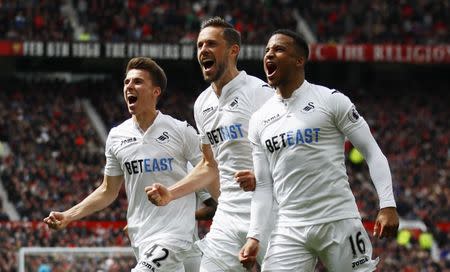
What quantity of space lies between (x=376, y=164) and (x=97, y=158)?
75.1 ft

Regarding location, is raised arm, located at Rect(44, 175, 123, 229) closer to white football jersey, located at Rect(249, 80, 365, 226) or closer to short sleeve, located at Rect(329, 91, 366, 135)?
white football jersey, located at Rect(249, 80, 365, 226)

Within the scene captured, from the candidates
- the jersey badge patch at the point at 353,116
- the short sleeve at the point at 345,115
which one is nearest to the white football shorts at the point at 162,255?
the short sleeve at the point at 345,115

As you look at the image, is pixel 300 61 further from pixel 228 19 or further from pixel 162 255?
pixel 228 19

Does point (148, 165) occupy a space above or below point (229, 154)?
below

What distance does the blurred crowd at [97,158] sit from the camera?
24.9m

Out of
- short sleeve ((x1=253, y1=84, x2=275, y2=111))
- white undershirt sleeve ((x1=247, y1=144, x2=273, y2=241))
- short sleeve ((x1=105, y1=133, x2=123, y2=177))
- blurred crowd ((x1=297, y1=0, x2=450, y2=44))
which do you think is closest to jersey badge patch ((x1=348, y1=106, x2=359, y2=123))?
white undershirt sleeve ((x1=247, y1=144, x2=273, y2=241))

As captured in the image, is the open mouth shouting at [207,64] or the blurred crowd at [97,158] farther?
the blurred crowd at [97,158]

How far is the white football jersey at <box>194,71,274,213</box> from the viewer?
9188mm

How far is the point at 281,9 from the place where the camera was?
36156 millimetres

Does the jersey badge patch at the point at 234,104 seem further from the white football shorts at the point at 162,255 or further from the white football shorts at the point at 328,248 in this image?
the white football shorts at the point at 328,248

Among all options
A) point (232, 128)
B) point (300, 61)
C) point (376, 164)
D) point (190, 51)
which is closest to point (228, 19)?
point (190, 51)

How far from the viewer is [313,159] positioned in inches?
314

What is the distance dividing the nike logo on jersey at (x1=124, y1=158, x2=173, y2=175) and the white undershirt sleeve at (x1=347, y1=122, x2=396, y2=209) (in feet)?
7.96

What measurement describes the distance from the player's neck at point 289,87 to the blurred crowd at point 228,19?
84.3 ft
